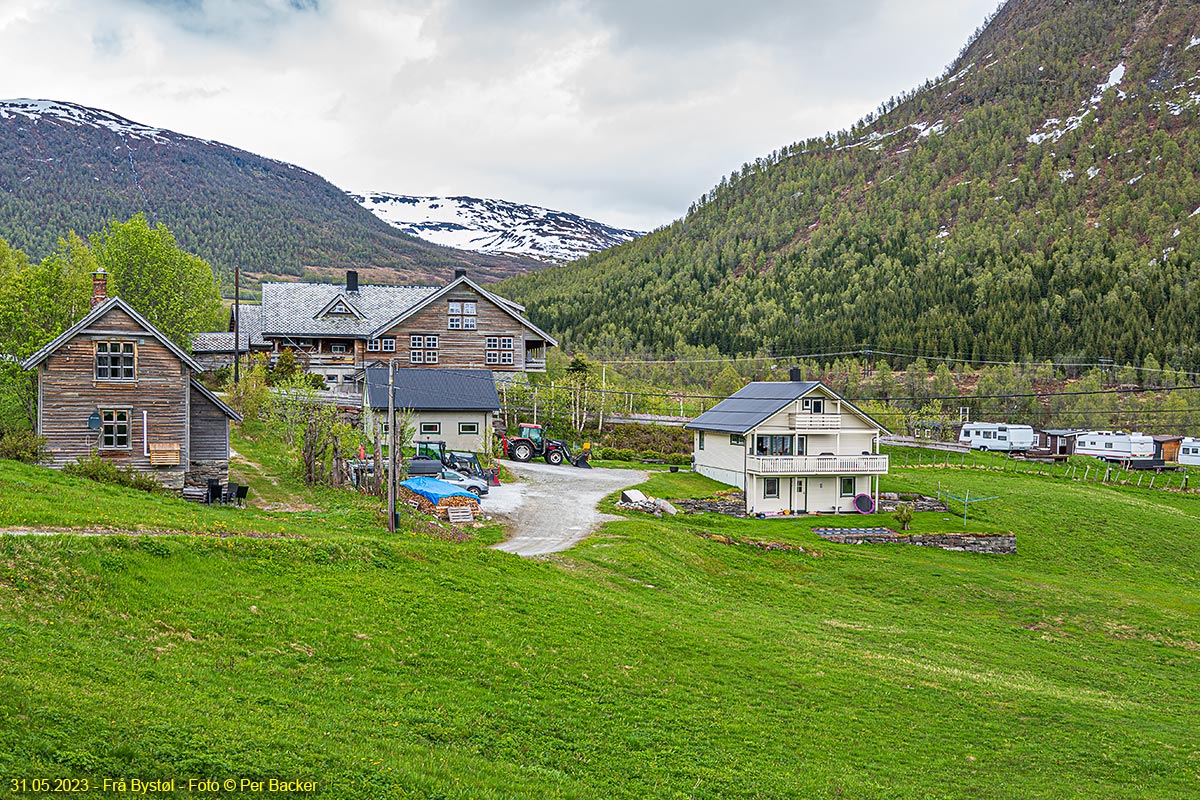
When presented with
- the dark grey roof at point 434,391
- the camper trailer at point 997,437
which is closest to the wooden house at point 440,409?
the dark grey roof at point 434,391

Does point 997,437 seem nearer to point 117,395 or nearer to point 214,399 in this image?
point 214,399

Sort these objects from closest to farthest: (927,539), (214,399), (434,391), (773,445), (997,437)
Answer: (214,399) < (927,539) < (773,445) < (434,391) < (997,437)

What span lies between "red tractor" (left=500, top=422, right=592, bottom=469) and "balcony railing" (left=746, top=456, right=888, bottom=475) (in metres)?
13.1

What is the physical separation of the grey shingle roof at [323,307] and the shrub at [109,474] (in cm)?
4113

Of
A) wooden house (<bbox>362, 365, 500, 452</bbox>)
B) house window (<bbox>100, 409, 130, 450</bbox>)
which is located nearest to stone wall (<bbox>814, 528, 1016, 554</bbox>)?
wooden house (<bbox>362, 365, 500, 452</bbox>)

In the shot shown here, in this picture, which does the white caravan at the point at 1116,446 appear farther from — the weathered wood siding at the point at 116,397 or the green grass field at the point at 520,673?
the weathered wood siding at the point at 116,397

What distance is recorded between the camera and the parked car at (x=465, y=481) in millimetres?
43891

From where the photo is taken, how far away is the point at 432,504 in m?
38.6

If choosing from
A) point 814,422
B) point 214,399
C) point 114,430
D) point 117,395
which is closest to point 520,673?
point 214,399

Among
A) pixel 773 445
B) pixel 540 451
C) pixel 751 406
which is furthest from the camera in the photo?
pixel 540 451

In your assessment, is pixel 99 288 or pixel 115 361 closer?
pixel 115 361

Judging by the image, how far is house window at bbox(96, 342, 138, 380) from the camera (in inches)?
1548

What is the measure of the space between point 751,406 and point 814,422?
14.8 ft

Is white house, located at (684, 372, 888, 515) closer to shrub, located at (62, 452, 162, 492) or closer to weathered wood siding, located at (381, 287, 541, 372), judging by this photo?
weathered wood siding, located at (381, 287, 541, 372)
